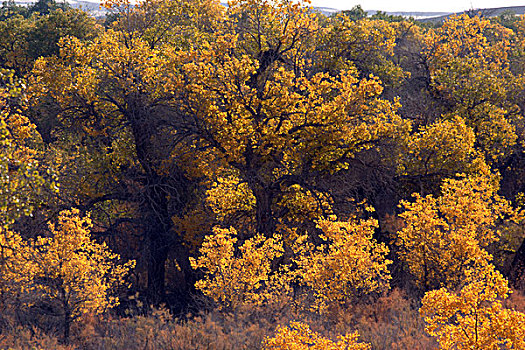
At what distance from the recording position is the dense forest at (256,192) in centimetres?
1276

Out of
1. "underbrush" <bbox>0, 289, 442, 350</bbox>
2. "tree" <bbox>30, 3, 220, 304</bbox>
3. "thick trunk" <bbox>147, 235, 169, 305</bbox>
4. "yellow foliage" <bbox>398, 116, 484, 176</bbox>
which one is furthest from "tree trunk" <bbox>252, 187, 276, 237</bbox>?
"yellow foliage" <bbox>398, 116, 484, 176</bbox>

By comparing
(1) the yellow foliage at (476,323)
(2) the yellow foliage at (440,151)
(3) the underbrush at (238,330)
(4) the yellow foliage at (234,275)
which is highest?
(2) the yellow foliage at (440,151)

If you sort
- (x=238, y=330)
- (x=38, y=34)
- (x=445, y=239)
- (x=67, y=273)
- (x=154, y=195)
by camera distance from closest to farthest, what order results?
(x=238, y=330), (x=67, y=273), (x=445, y=239), (x=154, y=195), (x=38, y=34)

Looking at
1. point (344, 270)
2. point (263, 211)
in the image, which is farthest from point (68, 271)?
point (263, 211)

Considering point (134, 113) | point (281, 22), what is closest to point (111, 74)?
point (134, 113)

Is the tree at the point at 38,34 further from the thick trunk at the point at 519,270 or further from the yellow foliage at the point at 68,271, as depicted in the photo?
Result: the thick trunk at the point at 519,270

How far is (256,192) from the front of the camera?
735 inches

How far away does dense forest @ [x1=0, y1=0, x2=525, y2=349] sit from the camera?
12758mm

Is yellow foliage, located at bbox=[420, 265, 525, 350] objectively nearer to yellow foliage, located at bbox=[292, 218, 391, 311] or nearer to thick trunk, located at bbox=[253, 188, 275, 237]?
yellow foliage, located at bbox=[292, 218, 391, 311]

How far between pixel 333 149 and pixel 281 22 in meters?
6.79

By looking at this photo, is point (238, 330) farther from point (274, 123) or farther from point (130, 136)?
point (130, 136)

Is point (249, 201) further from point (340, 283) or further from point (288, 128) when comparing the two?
point (340, 283)

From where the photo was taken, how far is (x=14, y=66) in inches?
1326

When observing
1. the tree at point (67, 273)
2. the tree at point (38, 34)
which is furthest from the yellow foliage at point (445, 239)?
the tree at point (38, 34)
